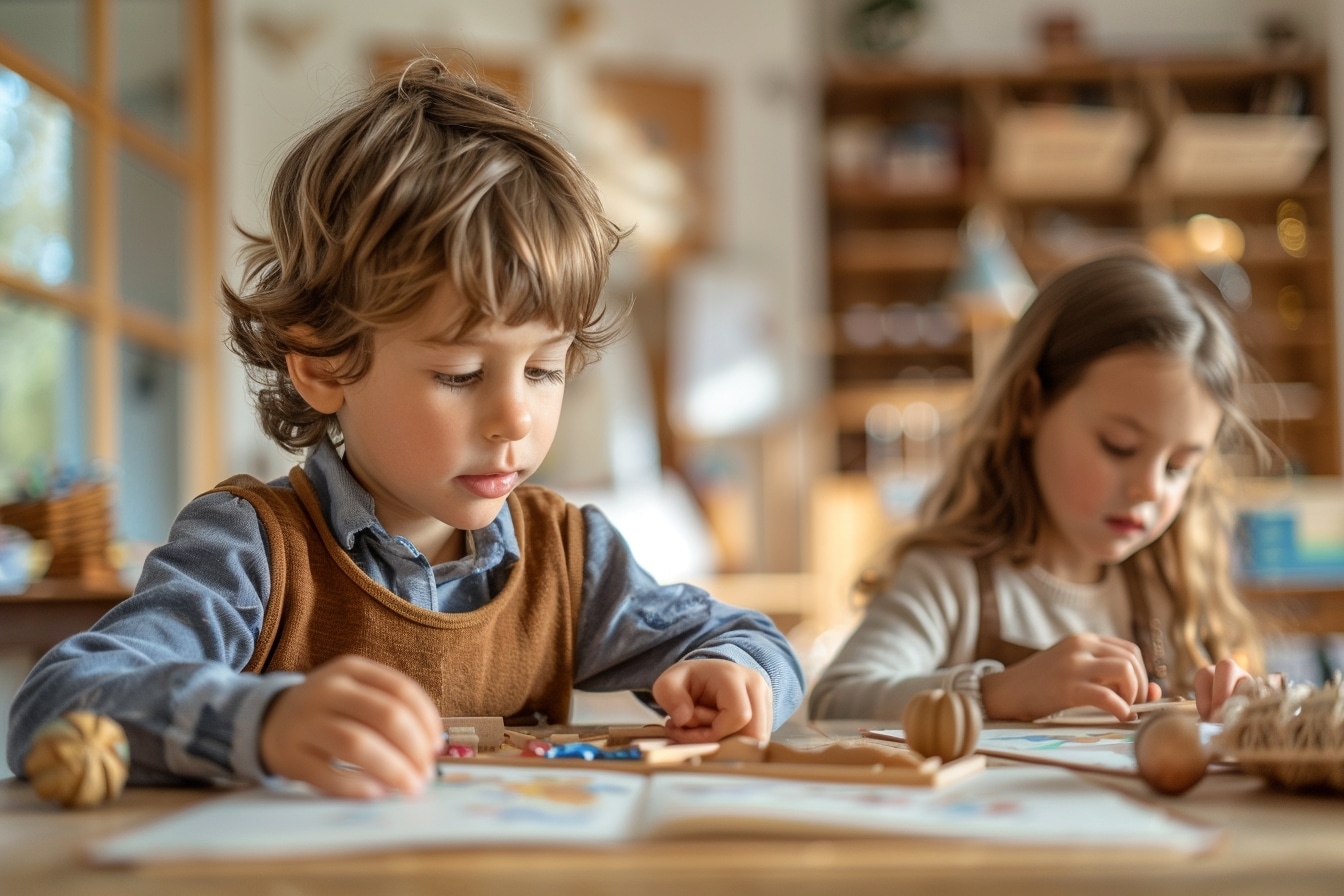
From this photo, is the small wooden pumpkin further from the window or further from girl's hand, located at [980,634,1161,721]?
the window

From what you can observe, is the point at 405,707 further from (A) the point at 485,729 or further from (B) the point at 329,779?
(A) the point at 485,729

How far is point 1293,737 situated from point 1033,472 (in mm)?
767

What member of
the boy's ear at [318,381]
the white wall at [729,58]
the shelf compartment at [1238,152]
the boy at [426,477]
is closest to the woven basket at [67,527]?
the boy at [426,477]

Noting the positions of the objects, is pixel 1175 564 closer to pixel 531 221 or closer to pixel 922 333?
pixel 531 221

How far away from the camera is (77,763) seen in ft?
1.65

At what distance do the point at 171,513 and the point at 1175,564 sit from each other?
3.13m

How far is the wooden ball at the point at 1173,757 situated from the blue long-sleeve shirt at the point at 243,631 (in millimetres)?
322

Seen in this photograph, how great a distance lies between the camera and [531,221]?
794 millimetres

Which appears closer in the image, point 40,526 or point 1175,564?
point 1175,564

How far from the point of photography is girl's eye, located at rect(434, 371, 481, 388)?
75 cm

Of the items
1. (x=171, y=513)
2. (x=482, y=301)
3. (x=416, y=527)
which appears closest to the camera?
(x=482, y=301)

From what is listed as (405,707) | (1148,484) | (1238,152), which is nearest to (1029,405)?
(1148,484)

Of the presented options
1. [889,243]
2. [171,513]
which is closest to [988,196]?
[889,243]

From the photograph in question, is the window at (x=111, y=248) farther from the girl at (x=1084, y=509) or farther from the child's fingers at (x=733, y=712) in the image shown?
the child's fingers at (x=733, y=712)
